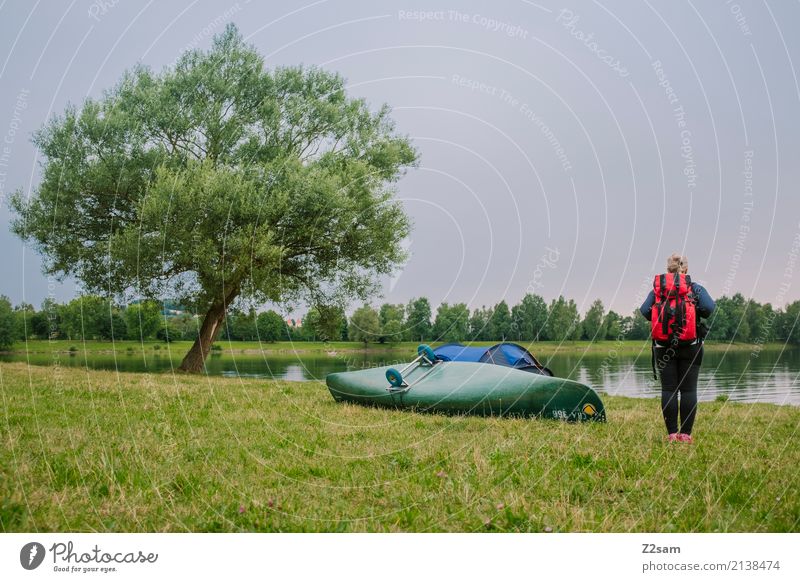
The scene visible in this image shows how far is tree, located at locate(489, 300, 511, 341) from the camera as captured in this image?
1622cm

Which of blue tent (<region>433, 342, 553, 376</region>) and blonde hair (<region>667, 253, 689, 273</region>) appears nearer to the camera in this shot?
blonde hair (<region>667, 253, 689, 273</region>)

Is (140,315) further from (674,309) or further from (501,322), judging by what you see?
(674,309)

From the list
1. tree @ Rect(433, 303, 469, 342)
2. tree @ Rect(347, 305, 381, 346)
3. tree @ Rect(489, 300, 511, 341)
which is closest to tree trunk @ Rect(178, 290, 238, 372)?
tree @ Rect(347, 305, 381, 346)

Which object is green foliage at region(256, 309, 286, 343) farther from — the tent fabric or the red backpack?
the red backpack

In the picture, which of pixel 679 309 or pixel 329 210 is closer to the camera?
pixel 679 309

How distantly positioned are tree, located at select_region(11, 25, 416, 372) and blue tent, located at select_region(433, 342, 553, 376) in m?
11.0

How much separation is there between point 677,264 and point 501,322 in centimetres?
948

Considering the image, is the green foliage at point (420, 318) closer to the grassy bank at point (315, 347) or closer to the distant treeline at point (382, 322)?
the distant treeline at point (382, 322)

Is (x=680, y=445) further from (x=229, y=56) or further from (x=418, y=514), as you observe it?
(x=229, y=56)

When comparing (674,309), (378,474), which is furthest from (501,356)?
(378,474)

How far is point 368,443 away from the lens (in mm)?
6781

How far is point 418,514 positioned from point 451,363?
6.01 metres

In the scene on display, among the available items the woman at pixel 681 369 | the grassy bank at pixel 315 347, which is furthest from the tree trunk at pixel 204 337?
the woman at pixel 681 369
